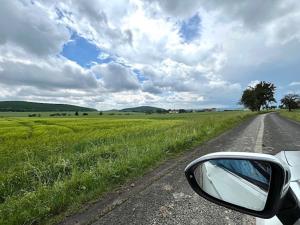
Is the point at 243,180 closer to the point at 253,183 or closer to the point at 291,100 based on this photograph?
the point at 253,183

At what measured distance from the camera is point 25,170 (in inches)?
269

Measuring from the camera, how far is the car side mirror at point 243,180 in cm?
128

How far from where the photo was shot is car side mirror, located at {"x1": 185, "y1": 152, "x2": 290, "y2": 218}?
1281 millimetres

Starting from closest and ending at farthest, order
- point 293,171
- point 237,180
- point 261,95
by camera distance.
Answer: point 293,171 → point 237,180 → point 261,95

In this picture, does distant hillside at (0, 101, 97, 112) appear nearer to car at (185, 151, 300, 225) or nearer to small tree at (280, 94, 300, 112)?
small tree at (280, 94, 300, 112)

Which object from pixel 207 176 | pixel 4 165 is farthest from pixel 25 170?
pixel 207 176

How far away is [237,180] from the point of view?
1.62 m

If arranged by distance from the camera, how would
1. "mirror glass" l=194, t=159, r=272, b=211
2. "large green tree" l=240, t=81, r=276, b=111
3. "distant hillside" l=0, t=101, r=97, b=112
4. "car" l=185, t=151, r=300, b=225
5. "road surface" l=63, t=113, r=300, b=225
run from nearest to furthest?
"car" l=185, t=151, r=300, b=225, "mirror glass" l=194, t=159, r=272, b=211, "road surface" l=63, t=113, r=300, b=225, "large green tree" l=240, t=81, r=276, b=111, "distant hillside" l=0, t=101, r=97, b=112

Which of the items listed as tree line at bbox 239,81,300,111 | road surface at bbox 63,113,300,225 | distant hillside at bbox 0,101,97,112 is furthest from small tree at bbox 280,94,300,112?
distant hillside at bbox 0,101,97,112

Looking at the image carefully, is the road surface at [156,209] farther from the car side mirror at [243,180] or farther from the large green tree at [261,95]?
the large green tree at [261,95]

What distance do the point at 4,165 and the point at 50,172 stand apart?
111 inches

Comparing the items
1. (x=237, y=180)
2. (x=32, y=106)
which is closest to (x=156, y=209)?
(x=237, y=180)

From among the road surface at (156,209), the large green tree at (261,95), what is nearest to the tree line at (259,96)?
the large green tree at (261,95)

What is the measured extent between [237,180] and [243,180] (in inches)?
2.2
